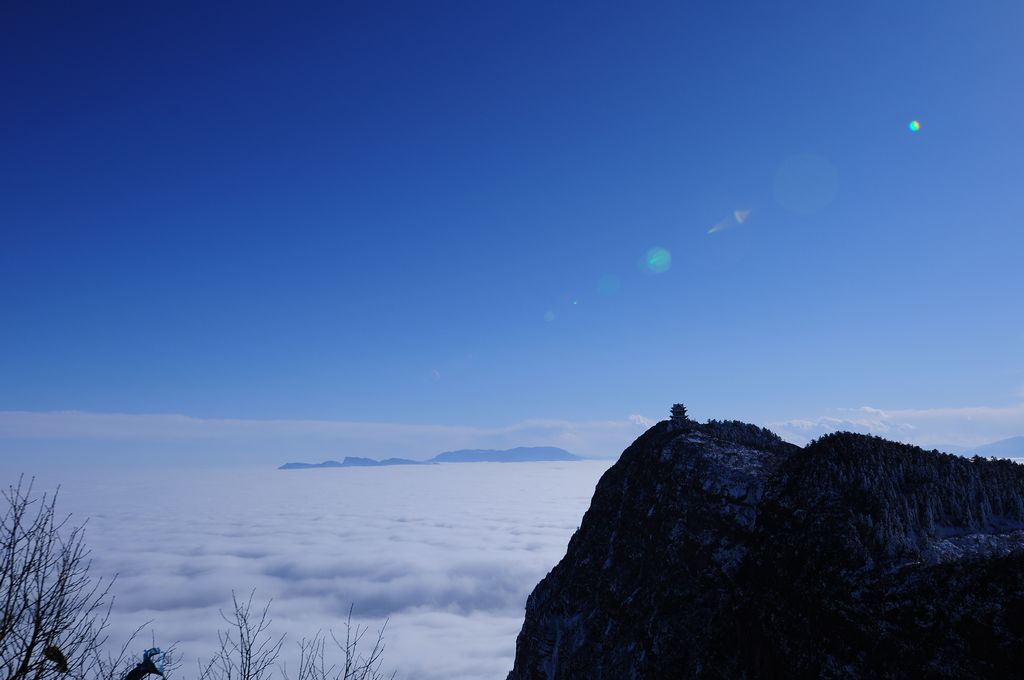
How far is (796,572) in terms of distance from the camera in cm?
1315

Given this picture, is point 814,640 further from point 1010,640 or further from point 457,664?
point 457,664

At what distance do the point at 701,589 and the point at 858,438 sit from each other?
7.13m

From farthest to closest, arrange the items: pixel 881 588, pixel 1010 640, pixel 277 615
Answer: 1. pixel 277 615
2. pixel 881 588
3. pixel 1010 640

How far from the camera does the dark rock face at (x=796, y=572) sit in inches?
397

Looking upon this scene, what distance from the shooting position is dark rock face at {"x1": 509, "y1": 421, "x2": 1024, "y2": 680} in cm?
1008

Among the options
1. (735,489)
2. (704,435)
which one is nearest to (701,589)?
(735,489)

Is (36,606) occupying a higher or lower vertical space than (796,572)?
lower

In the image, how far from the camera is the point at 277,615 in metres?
190

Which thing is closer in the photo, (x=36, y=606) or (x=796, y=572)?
(x=796, y=572)

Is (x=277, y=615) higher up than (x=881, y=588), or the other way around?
(x=881, y=588)

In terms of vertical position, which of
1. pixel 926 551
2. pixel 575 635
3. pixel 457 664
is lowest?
pixel 457 664

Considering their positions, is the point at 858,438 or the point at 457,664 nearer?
the point at 858,438

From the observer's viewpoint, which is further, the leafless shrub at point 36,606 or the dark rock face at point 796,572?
the leafless shrub at point 36,606

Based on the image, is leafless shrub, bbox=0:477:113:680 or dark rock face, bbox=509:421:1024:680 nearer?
dark rock face, bbox=509:421:1024:680
